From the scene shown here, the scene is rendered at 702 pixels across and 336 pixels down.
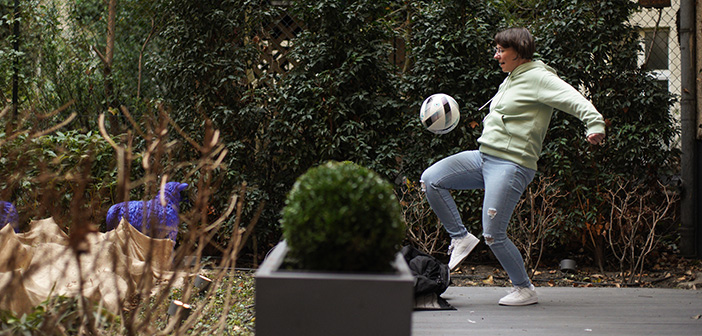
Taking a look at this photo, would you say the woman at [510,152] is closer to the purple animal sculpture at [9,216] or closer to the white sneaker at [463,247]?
the white sneaker at [463,247]

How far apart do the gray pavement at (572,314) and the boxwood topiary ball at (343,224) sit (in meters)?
1.61

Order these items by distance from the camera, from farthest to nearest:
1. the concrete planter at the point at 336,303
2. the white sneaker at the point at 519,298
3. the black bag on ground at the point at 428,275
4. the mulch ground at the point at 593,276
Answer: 1. the mulch ground at the point at 593,276
2. the white sneaker at the point at 519,298
3. the black bag on ground at the point at 428,275
4. the concrete planter at the point at 336,303

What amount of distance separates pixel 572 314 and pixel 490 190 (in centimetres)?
86

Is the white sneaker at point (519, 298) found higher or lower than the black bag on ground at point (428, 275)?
lower

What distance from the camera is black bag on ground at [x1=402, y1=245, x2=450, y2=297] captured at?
3721 mm

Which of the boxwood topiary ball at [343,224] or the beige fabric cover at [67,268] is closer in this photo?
the boxwood topiary ball at [343,224]

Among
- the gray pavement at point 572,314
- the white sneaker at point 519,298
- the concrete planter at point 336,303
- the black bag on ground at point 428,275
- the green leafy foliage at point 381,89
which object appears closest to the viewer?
the concrete planter at point 336,303

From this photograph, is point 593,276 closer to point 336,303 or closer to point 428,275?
point 428,275

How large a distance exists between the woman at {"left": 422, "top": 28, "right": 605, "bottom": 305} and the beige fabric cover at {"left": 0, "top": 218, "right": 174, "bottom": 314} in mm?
1709

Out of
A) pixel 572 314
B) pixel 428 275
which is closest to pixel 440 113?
pixel 428 275

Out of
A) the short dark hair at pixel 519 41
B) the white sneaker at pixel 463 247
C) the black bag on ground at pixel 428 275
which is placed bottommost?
the black bag on ground at pixel 428 275

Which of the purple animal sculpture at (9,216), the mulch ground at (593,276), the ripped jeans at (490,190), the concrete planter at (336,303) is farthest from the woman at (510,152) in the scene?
the purple animal sculpture at (9,216)

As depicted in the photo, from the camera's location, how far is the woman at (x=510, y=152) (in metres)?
3.60

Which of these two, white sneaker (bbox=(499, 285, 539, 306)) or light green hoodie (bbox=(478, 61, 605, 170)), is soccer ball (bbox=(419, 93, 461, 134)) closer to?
light green hoodie (bbox=(478, 61, 605, 170))
